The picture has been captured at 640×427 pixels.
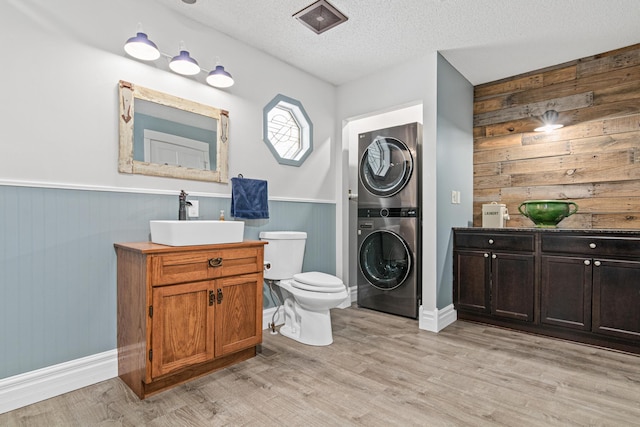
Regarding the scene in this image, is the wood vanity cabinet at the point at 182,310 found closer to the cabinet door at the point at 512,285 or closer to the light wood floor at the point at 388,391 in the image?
the light wood floor at the point at 388,391

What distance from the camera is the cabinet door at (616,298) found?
2363 mm

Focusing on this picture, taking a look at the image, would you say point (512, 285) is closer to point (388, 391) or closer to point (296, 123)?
point (388, 391)

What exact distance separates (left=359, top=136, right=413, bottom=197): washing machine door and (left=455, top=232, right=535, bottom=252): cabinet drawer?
0.74 m

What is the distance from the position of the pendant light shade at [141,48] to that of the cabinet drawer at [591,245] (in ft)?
10.1

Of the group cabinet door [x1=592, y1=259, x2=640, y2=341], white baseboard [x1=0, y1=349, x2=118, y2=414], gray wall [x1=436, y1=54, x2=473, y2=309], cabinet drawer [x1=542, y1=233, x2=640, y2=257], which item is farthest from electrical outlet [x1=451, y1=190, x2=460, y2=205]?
white baseboard [x1=0, y1=349, x2=118, y2=414]

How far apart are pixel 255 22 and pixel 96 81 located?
45.1 inches

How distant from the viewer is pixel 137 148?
7.14ft

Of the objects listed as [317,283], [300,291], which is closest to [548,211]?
[317,283]

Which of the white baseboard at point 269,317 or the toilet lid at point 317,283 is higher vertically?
the toilet lid at point 317,283

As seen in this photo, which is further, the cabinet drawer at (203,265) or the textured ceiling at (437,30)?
the textured ceiling at (437,30)

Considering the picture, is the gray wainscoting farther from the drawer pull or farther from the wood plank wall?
the wood plank wall

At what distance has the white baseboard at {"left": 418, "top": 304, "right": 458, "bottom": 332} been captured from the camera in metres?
2.89

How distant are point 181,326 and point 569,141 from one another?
3496 millimetres

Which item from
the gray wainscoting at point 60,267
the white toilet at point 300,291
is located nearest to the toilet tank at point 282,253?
the white toilet at point 300,291
